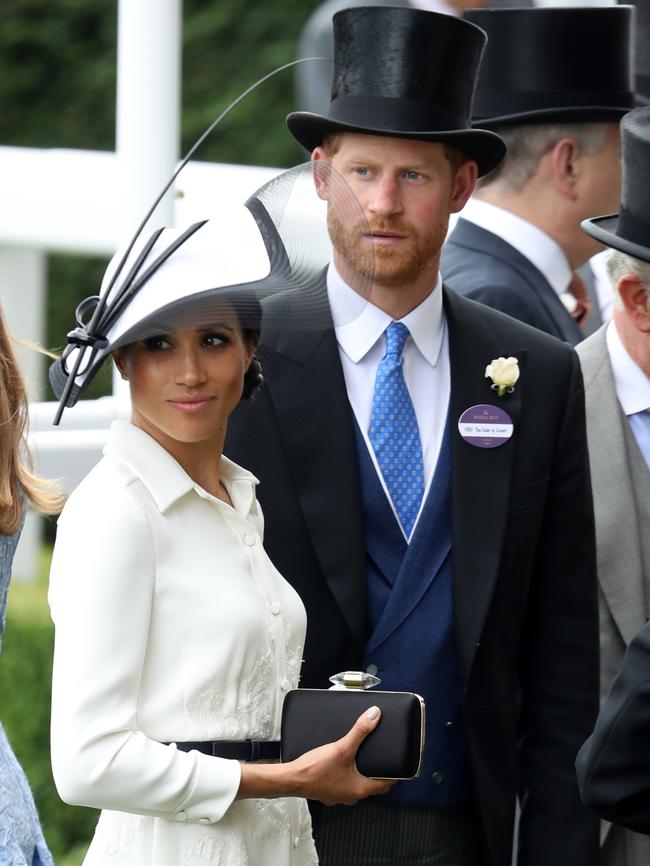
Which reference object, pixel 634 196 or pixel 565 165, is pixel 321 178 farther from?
pixel 565 165

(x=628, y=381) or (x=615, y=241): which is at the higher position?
(x=615, y=241)

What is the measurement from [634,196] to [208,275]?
1.14 meters

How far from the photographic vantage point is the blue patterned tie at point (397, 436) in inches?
128

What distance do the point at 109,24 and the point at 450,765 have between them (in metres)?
12.8

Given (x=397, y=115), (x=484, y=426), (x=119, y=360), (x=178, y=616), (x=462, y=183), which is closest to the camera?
(x=178, y=616)

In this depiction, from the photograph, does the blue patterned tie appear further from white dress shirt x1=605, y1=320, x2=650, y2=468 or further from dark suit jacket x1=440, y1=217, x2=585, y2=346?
dark suit jacket x1=440, y1=217, x2=585, y2=346

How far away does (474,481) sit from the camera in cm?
326

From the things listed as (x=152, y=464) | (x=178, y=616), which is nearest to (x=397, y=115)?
(x=152, y=464)

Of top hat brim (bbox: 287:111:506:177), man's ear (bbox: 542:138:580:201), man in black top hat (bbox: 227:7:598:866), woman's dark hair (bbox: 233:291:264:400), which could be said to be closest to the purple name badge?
man in black top hat (bbox: 227:7:598:866)

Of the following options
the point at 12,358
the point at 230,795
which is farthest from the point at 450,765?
the point at 12,358

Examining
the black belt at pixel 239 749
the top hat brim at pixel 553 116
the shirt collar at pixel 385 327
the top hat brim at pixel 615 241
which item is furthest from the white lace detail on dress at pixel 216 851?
the top hat brim at pixel 553 116

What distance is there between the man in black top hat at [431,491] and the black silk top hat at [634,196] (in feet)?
0.78

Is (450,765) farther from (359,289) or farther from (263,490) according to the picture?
(359,289)

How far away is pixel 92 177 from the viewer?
578cm
